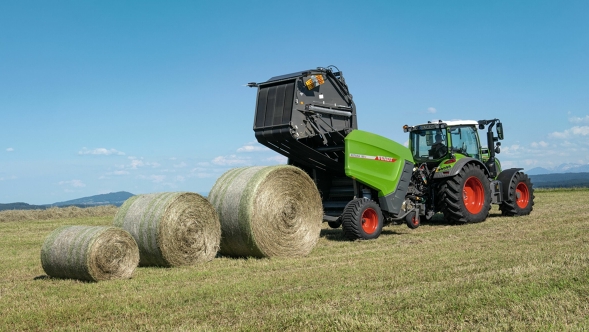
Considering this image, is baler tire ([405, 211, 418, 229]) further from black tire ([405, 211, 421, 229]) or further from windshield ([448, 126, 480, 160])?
windshield ([448, 126, 480, 160])

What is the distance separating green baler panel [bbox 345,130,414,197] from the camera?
421 inches

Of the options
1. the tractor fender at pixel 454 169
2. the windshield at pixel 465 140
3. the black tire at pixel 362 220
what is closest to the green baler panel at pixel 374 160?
the black tire at pixel 362 220

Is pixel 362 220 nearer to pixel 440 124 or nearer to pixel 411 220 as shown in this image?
pixel 411 220

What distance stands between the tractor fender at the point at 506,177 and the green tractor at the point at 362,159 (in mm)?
447

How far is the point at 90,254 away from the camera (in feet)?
23.4

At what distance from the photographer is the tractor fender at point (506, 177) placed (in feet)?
45.2

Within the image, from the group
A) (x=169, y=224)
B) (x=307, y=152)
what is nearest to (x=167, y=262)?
(x=169, y=224)

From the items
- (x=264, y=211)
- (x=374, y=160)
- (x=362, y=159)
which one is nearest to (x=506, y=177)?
(x=374, y=160)

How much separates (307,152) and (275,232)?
232cm

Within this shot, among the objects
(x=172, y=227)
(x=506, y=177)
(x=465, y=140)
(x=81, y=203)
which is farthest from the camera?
(x=81, y=203)

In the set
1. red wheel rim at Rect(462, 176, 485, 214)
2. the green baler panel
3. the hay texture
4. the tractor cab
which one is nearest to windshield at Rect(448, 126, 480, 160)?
the tractor cab

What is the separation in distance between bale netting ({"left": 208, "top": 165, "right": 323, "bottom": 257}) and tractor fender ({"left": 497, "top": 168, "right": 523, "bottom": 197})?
6097 mm

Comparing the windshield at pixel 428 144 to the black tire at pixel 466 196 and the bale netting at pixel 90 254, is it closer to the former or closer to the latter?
the black tire at pixel 466 196

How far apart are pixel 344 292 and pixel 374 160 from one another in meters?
5.26
